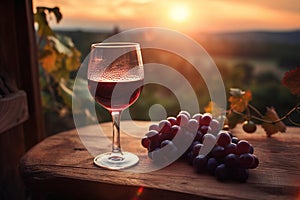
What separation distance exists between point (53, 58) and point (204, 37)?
753mm

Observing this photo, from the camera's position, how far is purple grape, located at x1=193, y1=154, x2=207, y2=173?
0.96 metres

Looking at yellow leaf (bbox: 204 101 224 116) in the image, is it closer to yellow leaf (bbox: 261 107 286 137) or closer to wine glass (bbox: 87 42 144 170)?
yellow leaf (bbox: 261 107 286 137)

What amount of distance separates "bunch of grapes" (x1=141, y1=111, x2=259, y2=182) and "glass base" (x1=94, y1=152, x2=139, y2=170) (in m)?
0.06

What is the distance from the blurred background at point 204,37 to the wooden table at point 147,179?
0.67 metres

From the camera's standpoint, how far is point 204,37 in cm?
182

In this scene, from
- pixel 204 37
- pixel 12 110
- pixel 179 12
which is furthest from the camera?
pixel 204 37

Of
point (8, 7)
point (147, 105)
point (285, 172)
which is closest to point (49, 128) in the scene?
point (147, 105)

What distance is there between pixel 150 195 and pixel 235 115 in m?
0.58

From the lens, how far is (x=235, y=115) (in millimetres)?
1338

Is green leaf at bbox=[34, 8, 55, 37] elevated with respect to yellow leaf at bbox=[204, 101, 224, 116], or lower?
elevated

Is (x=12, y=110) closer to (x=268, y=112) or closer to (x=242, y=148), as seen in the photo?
(x=242, y=148)

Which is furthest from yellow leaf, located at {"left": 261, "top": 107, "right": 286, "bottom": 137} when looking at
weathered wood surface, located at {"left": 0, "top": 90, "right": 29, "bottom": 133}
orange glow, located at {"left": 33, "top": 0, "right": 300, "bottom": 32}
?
weathered wood surface, located at {"left": 0, "top": 90, "right": 29, "bottom": 133}

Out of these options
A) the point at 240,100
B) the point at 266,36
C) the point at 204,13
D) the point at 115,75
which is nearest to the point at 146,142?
the point at 115,75

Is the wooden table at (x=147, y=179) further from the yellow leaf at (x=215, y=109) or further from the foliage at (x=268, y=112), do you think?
the yellow leaf at (x=215, y=109)
